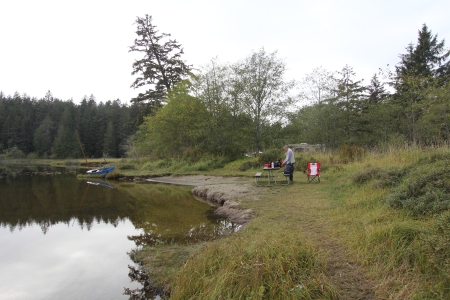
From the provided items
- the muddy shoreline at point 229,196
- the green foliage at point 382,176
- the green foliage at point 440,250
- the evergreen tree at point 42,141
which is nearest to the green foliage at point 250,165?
the muddy shoreline at point 229,196

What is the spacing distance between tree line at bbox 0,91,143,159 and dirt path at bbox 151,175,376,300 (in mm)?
52070

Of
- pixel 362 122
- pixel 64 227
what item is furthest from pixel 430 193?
pixel 362 122

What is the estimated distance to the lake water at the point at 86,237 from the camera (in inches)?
181

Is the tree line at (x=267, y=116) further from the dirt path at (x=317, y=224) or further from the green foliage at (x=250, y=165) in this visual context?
the dirt path at (x=317, y=224)

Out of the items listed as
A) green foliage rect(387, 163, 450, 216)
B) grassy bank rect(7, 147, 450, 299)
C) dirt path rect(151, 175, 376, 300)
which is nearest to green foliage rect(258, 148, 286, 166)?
dirt path rect(151, 175, 376, 300)

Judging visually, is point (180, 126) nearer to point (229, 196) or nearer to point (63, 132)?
point (229, 196)

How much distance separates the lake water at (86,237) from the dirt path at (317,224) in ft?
2.47

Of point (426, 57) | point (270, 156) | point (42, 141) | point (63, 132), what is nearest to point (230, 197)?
point (270, 156)

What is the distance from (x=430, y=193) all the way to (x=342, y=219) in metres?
1.48

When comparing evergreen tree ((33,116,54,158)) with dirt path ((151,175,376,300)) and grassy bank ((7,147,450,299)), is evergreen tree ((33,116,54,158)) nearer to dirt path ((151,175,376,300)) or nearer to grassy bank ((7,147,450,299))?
dirt path ((151,175,376,300))

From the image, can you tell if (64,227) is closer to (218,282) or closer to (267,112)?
(218,282)

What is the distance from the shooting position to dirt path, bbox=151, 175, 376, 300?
3.15 m

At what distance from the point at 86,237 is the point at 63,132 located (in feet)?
211

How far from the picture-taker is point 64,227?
→ 26.6ft
